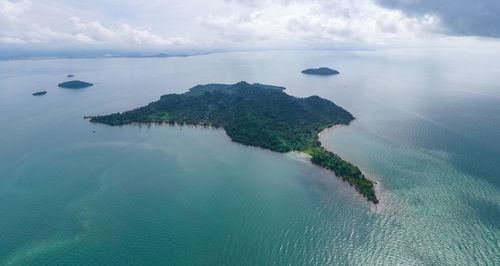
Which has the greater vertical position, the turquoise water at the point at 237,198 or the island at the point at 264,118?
the island at the point at 264,118

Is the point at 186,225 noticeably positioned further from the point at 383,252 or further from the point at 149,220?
the point at 383,252

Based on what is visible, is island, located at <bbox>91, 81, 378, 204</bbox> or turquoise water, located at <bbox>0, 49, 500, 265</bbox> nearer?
turquoise water, located at <bbox>0, 49, 500, 265</bbox>

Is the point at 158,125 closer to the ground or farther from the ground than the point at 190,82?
closer to the ground

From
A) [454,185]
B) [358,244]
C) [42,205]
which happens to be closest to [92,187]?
[42,205]

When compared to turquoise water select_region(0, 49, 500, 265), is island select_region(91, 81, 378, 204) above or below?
Result: above

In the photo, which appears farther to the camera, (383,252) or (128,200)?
(128,200)

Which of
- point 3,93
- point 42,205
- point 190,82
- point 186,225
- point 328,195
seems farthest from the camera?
point 190,82

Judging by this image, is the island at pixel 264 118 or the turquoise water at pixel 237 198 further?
the island at pixel 264 118

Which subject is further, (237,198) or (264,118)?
(264,118)
